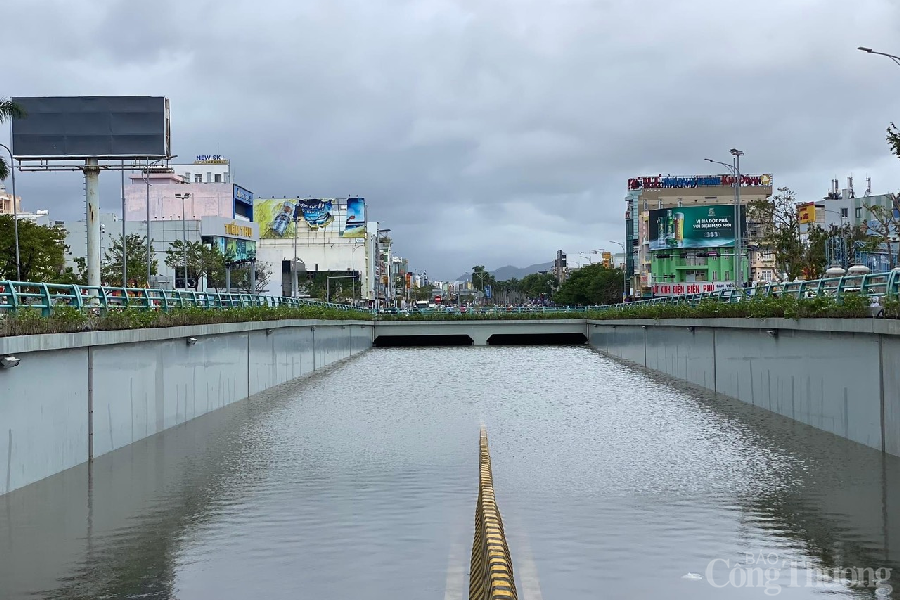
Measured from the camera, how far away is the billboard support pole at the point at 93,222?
169 feet

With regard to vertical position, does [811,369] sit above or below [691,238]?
below

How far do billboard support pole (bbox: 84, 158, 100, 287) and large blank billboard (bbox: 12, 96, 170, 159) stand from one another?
5.16 ft

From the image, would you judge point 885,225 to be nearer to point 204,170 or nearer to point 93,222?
point 93,222

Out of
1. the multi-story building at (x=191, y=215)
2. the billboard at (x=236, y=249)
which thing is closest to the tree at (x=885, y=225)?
the billboard at (x=236, y=249)

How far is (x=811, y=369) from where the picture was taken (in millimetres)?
29906

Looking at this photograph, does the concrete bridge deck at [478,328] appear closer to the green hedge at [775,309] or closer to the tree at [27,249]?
the green hedge at [775,309]

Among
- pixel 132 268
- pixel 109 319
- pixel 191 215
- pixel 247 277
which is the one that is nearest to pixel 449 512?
pixel 109 319

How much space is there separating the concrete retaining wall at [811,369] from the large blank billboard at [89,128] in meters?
28.8

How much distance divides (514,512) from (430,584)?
5.05m

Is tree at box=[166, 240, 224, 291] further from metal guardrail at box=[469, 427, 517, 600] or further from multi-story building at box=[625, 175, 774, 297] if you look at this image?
Result: metal guardrail at box=[469, 427, 517, 600]

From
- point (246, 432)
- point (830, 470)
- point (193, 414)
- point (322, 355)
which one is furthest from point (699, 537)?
point (322, 355)

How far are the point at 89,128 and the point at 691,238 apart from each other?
10913cm

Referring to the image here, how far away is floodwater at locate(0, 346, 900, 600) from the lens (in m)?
13.9

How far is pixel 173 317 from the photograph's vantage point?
106ft
